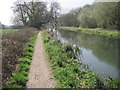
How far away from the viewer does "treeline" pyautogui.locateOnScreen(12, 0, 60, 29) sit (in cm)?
4081

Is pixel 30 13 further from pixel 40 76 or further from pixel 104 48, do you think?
pixel 40 76

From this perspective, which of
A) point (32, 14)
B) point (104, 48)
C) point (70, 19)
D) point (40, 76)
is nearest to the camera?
point (40, 76)

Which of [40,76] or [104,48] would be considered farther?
[104,48]

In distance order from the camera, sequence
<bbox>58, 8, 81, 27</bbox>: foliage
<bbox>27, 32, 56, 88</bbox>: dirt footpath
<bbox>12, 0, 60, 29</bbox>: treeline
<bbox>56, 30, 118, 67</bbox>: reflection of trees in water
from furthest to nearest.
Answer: <bbox>58, 8, 81, 27</bbox>: foliage → <bbox>12, 0, 60, 29</bbox>: treeline → <bbox>56, 30, 118, 67</bbox>: reflection of trees in water → <bbox>27, 32, 56, 88</bbox>: dirt footpath

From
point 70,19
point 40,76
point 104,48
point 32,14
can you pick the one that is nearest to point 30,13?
point 32,14

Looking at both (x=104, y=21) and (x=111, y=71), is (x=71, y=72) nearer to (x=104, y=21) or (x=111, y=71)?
(x=111, y=71)

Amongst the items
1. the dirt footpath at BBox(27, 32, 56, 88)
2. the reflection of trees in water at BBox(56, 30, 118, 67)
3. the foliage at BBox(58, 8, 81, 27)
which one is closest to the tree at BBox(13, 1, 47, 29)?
the foliage at BBox(58, 8, 81, 27)

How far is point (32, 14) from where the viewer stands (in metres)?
42.8

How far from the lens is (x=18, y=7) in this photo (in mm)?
40625

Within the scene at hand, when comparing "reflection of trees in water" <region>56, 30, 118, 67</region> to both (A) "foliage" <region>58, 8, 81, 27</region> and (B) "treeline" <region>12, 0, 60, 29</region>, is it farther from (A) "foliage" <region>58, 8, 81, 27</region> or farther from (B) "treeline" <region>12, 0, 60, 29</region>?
(A) "foliage" <region>58, 8, 81, 27</region>

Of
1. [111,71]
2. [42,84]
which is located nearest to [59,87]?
[42,84]

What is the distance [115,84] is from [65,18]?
57244 millimetres

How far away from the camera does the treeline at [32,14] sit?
4081cm

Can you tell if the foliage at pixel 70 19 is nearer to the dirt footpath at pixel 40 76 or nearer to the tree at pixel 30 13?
the tree at pixel 30 13
